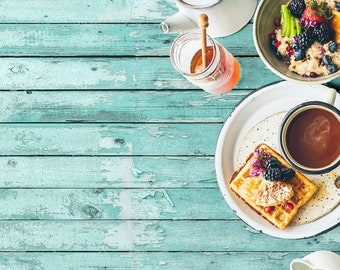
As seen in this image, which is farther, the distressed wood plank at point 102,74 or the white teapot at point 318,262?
the distressed wood plank at point 102,74

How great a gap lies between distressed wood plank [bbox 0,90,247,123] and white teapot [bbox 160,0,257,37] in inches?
7.4

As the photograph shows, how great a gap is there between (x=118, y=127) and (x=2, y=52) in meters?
0.34

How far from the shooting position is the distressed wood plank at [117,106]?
1.55 metres

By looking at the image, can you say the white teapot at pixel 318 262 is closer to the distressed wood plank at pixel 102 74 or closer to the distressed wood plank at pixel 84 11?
the distressed wood plank at pixel 102 74

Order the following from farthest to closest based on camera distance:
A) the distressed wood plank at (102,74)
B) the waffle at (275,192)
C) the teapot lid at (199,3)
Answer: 1. the distressed wood plank at (102,74)
2. the waffle at (275,192)
3. the teapot lid at (199,3)

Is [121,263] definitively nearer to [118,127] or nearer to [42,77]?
[118,127]

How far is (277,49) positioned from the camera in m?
1.33

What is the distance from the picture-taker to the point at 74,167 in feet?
5.28

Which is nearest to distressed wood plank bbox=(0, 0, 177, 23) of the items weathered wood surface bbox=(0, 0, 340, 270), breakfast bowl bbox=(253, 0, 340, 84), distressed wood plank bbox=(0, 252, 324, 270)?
weathered wood surface bbox=(0, 0, 340, 270)

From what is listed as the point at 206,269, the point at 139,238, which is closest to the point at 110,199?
the point at 139,238

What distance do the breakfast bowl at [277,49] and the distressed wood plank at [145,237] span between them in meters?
0.40

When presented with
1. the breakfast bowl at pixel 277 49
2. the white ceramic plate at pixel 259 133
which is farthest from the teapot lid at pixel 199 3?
the white ceramic plate at pixel 259 133

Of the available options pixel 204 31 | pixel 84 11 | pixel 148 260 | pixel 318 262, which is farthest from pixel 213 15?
pixel 148 260

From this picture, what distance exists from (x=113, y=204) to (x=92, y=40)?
39cm
